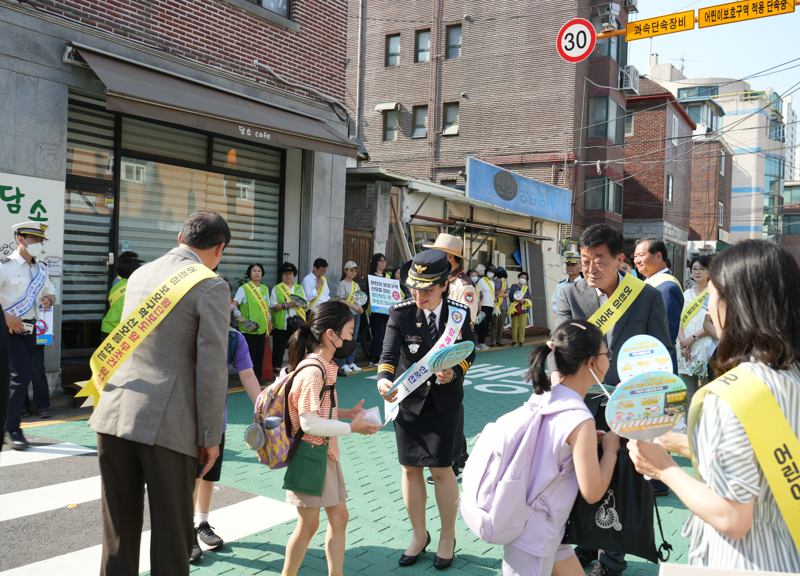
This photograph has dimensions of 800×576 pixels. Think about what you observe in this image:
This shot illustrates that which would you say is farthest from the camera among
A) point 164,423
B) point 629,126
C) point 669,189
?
point 669,189

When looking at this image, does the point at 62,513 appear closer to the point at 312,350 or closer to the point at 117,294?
the point at 312,350

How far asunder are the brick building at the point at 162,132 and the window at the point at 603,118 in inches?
658

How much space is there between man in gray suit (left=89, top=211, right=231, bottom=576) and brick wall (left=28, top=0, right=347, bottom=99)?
6.86 meters

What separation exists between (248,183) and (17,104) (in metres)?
4.15

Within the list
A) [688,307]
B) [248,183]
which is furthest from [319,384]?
[248,183]

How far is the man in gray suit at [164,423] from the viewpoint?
9.40 ft

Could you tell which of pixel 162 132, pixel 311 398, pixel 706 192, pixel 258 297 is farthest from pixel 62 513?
pixel 706 192

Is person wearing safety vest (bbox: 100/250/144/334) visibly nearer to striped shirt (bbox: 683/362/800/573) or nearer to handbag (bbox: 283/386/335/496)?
handbag (bbox: 283/386/335/496)

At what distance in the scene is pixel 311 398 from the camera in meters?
3.11

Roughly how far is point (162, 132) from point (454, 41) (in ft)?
67.1

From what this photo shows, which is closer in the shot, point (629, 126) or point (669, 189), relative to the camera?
point (629, 126)

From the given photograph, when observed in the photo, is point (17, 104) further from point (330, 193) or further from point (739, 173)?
point (739, 173)

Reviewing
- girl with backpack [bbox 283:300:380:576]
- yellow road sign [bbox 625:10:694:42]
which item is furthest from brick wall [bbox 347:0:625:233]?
girl with backpack [bbox 283:300:380:576]

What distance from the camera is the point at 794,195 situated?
76312 mm
